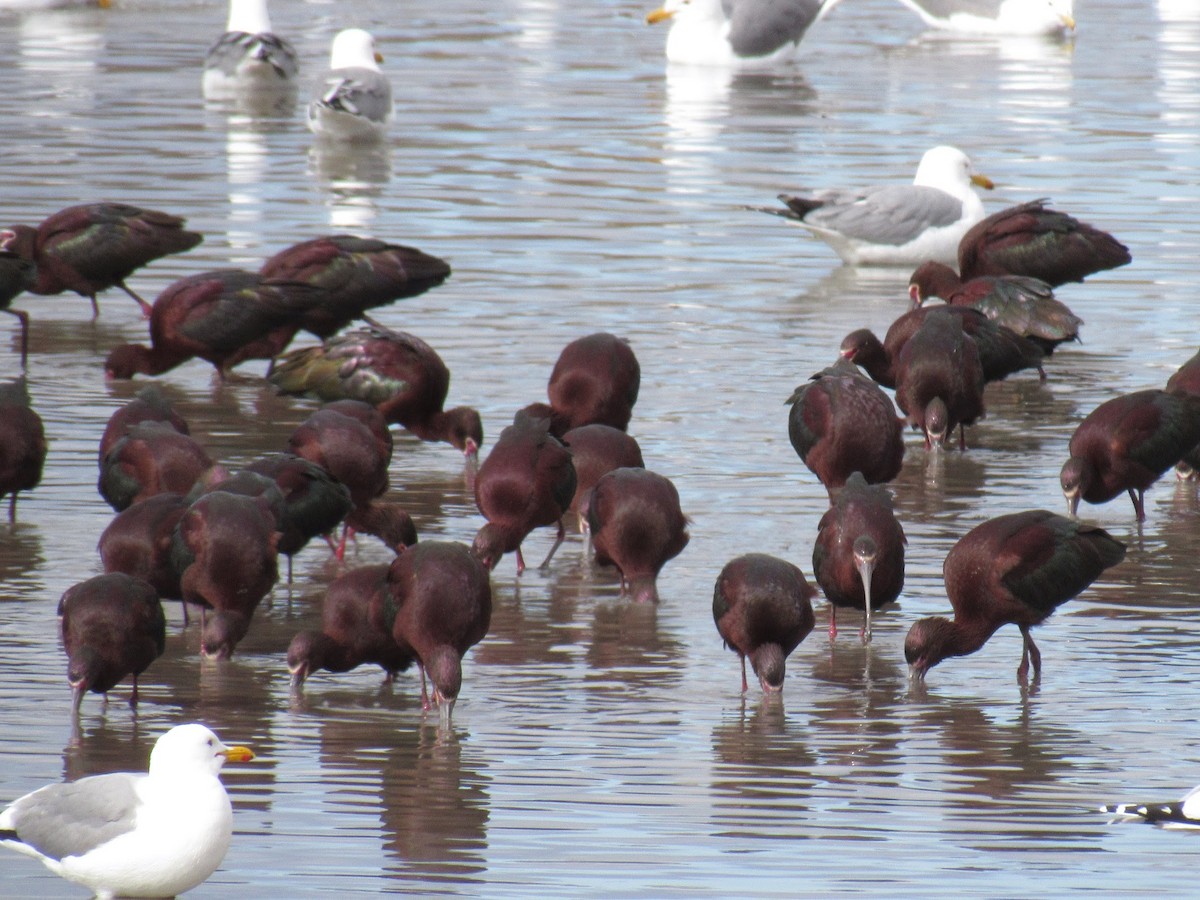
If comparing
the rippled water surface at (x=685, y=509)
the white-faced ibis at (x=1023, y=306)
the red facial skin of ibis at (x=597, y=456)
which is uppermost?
the white-faced ibis at (x=1023, y=306)

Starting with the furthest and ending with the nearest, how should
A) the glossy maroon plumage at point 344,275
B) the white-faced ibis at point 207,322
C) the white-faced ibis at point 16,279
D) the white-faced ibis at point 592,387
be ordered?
the glossy maroon plumage at point 344,275 < the white-faced ibis at point 16,279 < the white-faced ibis at point 207,322 < the white-faced ibis at point 592,387

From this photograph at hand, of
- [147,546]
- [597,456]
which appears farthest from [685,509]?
[147,546]

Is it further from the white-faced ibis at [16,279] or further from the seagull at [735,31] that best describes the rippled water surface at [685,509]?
the seagull at [735,31]

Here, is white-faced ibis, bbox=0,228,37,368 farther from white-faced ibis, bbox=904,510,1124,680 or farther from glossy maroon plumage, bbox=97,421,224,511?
white-faced ibis, bbox=904,510,1124,680

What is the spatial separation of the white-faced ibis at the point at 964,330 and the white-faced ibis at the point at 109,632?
4607mm

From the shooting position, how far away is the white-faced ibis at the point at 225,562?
279 inches

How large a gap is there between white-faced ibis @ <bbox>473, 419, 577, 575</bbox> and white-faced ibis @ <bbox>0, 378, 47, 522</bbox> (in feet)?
6.03

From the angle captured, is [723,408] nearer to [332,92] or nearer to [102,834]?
[102,834]

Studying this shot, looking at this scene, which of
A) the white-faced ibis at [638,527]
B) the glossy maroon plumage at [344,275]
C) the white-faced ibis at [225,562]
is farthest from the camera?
the glossy maroon plumage at [344,275]

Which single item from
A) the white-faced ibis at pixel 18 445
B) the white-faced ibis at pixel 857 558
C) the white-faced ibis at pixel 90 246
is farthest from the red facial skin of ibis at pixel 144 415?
the white-faced ibis at pixel 90 246

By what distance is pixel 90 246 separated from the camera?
39.5 ft

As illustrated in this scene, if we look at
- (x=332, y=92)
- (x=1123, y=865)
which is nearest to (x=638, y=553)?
(x=1123, y=865)

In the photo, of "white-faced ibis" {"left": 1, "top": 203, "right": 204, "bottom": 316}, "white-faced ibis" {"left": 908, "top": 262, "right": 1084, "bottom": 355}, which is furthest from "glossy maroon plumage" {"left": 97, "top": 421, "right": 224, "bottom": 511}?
"white-faced ibis" {"left": 908, "top": 262, "right": 1084, "bottom": 355}

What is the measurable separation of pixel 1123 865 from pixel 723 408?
535cm
